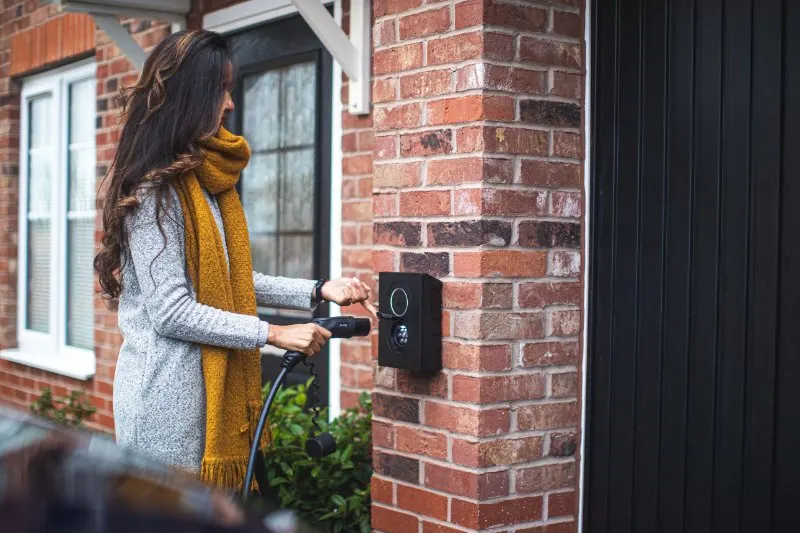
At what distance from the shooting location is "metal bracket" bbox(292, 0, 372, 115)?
4141 millimetres

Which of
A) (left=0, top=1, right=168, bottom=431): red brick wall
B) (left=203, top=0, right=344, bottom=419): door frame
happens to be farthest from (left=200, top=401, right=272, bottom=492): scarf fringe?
(left=0, top=1, right=168, bottom=431): red brick wall

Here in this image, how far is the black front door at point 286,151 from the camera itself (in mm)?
4711

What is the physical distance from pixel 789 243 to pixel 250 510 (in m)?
1.74

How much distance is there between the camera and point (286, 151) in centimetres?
499

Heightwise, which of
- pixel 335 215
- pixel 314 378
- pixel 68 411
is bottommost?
pixel 68 411

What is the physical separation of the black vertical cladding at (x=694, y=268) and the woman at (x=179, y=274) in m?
0.89

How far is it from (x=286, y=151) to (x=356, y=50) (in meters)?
0.91

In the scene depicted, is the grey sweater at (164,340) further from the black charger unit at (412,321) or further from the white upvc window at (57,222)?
the white upvc window at (57,222)

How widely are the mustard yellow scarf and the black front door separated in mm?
1713

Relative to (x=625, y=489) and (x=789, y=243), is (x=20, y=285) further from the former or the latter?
(x=789, y=243)

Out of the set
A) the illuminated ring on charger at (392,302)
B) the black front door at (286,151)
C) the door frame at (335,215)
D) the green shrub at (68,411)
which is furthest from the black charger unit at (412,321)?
the green shrub at (68,411)

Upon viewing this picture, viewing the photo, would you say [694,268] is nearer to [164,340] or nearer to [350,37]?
[164,340]

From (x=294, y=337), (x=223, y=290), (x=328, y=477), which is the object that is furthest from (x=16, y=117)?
(x=294, y=337)

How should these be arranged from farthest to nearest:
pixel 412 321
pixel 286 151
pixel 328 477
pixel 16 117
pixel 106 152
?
pixel 16 117
pixel 106 152
pixel 286 151
pixel 328 477
pixel 412 321
